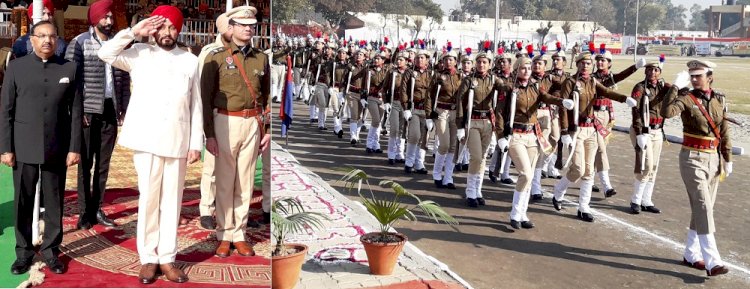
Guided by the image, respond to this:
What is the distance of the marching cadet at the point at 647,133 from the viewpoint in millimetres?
8406

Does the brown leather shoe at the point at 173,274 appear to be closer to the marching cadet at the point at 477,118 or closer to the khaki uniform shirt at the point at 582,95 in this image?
the marching cadet at the point at 477,118

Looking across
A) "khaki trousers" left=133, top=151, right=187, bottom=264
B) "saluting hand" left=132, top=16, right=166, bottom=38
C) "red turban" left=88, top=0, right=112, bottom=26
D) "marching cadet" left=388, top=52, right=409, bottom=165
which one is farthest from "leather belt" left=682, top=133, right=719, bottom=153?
"marching cadet" left=388, top=52, right=409, bottom=165

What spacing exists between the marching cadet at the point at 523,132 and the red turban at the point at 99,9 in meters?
4.48

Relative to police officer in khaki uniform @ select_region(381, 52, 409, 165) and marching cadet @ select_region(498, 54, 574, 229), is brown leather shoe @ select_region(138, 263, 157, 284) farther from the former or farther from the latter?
police officer in khaki uniform @ select_region(381, 52, 409, 165)

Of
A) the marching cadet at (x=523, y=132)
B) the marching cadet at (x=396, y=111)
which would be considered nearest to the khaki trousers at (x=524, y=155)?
the marching cadet at (x=523, y=132)

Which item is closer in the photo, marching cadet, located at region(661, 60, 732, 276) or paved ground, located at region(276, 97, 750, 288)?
paved ground, located at region(276, 97, 750, 288)

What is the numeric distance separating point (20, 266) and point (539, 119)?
6.54 metres

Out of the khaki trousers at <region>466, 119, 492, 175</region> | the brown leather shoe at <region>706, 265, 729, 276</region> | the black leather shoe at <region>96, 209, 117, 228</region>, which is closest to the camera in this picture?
the black leather shoe at <region>96, 209, 117, 228</region>

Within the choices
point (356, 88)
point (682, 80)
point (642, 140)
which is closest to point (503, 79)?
point (642, 140)

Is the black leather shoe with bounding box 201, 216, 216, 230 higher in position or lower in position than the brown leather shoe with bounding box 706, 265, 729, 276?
higher

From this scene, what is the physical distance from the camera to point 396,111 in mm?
11711

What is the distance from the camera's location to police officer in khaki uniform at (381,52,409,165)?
11.5 meters

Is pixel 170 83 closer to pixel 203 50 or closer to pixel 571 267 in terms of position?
pixel 203 50

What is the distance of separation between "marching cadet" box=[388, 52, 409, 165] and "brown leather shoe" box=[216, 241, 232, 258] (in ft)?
22.6
